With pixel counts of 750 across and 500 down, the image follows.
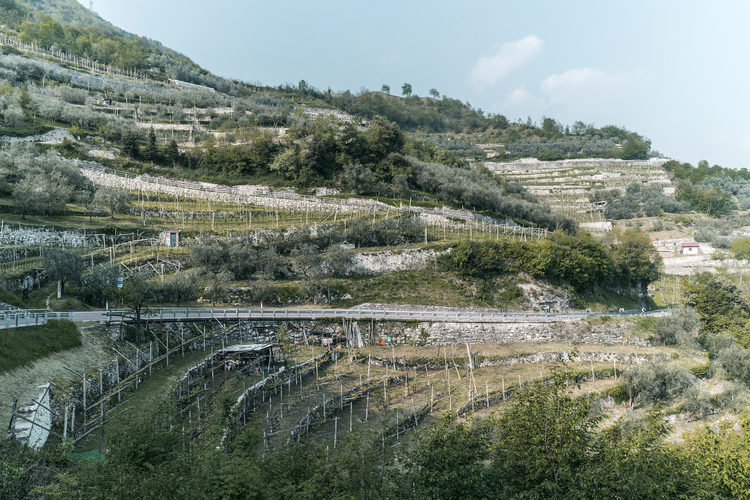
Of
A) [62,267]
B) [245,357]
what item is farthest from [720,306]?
[62,267]

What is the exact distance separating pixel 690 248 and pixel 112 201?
103805mm

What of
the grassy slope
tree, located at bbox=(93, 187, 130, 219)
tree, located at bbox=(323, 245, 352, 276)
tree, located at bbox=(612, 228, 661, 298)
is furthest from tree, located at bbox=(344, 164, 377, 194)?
the grassy slope

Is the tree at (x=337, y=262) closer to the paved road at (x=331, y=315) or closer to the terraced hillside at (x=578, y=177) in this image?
the paved road at (x=331, y=315)

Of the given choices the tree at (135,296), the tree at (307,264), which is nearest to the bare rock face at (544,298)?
the tree at (307,264)

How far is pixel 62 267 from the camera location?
3747cm

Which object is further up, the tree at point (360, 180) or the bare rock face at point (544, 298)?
the tree at point (360, 180)

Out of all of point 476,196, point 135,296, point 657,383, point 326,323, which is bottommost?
point 657,383

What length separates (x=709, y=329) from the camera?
171 ft

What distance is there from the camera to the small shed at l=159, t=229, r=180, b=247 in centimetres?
5191

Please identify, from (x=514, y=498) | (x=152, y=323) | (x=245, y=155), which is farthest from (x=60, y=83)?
(x=514, y=498)

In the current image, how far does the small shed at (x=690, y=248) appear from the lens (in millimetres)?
97375

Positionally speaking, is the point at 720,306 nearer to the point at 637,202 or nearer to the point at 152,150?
the point at 637,202

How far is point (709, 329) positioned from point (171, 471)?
187 ft

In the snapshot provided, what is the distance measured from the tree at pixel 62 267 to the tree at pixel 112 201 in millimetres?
19869
